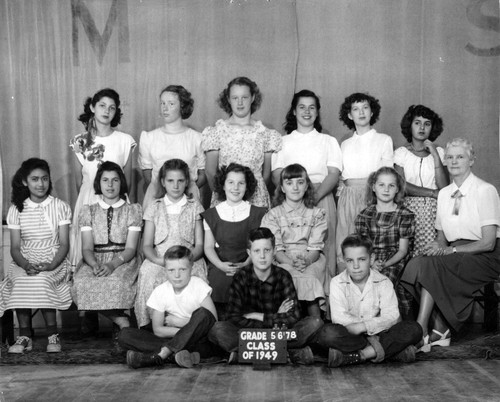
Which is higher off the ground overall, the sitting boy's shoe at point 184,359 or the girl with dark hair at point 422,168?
the girl with dark hair at point 422,168

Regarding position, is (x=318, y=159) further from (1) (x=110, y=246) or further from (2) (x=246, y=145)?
(1) (x=110, y=246)

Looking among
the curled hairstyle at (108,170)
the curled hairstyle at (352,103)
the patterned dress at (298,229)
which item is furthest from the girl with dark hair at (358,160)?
the curled hairstyle at (108,170)

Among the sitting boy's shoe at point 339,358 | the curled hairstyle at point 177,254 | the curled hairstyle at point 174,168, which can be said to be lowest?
the sitting boy's shoe at point 339,358

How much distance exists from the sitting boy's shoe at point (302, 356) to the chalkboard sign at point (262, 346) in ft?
0.52

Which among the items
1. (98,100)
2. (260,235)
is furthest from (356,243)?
(98,100)

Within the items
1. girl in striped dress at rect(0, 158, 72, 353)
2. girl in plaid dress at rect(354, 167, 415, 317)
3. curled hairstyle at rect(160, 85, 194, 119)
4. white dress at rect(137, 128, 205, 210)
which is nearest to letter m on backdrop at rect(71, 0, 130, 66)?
curled hairstyle at rect(160, 85, 194, 119)

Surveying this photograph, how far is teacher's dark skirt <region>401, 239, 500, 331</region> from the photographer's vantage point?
17.3ft

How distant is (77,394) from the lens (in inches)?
165

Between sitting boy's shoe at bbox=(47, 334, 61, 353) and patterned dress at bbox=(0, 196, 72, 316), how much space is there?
270mm

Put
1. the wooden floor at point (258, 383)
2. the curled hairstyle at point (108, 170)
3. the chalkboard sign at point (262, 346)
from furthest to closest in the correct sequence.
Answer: the curled hairstyle at point (108, 170)
the chalkboard sign at point (262, 346)
the wooden floor at point (258, 383)

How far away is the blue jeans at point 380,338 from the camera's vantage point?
4770 millimetres

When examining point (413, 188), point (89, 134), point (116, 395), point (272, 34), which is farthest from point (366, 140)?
point (116, 395)

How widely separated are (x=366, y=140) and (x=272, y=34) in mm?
1315

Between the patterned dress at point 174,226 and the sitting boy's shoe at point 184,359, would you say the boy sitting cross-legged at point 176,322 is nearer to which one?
the sitting boy's shoe at point 184,359
